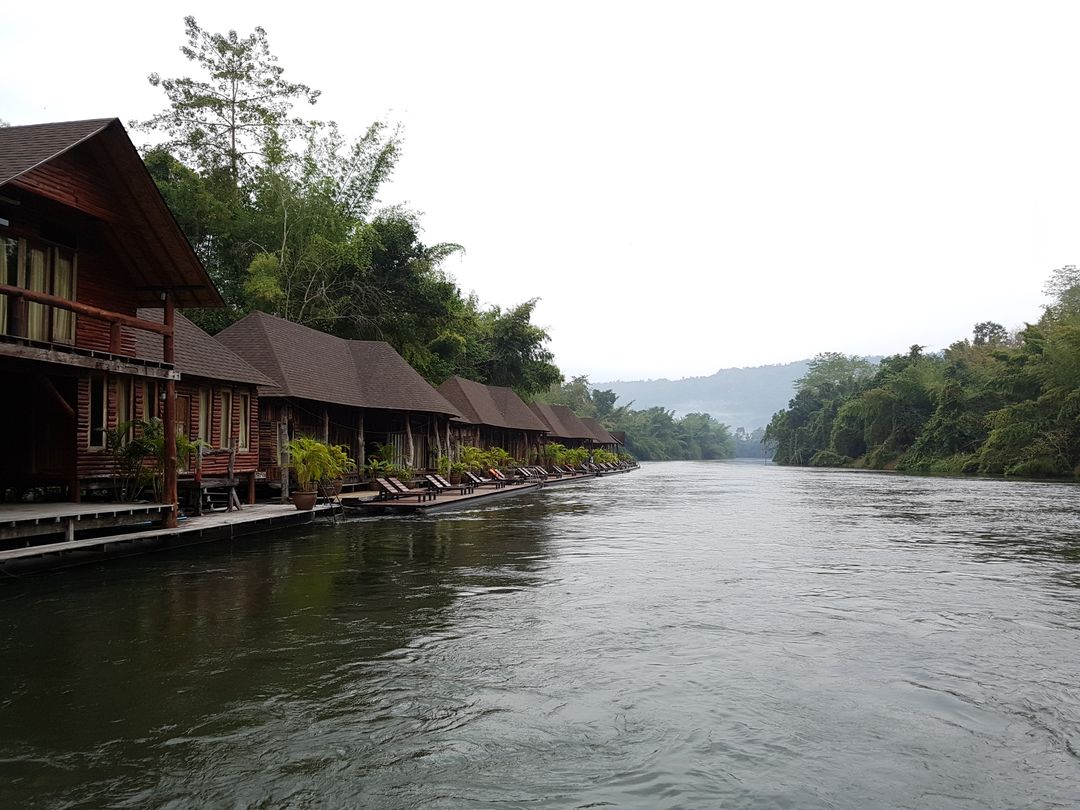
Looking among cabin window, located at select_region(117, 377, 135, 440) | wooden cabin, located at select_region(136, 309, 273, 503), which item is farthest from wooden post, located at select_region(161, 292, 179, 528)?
cabin window, located at select_region(117, 377, 135, 440)

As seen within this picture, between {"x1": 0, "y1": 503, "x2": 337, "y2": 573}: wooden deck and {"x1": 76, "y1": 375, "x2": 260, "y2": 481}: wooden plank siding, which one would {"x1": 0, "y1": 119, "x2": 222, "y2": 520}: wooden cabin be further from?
{"x1": 0, "y1": 503, "x2": 337, "y2": 573}: wooden deck

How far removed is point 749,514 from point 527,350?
3389 centimetres

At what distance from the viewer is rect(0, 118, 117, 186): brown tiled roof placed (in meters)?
12.5

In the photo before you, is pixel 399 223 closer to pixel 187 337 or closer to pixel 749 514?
pixel 187 337

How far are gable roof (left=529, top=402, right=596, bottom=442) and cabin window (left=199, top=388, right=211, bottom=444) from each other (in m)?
40.5

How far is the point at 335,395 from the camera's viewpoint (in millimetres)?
27094

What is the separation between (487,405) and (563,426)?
2348 centimetres

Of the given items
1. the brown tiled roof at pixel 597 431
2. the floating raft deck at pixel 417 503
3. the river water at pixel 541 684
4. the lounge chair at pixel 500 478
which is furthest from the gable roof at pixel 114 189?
the brown tiled roof at pixel 597 431

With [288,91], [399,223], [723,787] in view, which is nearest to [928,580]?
[723,787]

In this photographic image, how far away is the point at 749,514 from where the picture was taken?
82.6 feet

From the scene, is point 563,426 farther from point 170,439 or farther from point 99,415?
point 170,439

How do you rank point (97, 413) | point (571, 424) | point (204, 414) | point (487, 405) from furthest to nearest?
point (571, 424) → point (487, 405) → point (204, 414) → point (97, 413)

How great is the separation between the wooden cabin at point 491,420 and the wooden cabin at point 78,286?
20.3 meters

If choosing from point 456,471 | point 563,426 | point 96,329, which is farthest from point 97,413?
point 563,426
